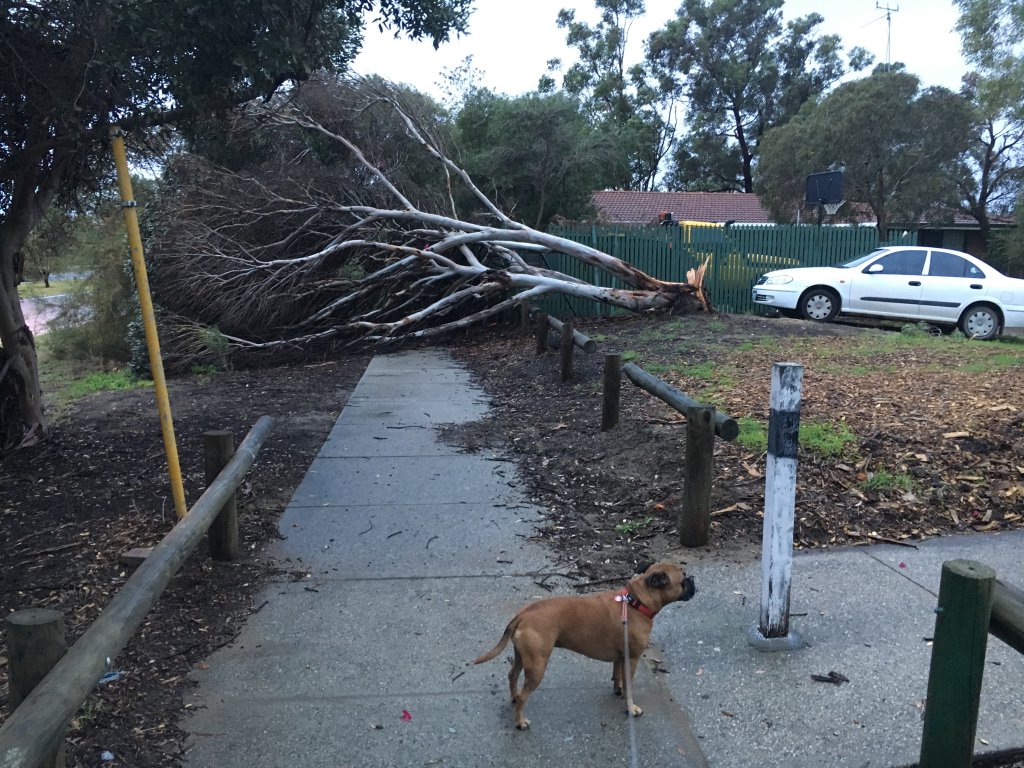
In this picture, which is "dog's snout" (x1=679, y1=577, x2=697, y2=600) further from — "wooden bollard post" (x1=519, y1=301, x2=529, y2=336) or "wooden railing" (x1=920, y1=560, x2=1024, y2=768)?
"wooden bollard post" (x1=519, y1=301, x2=529, y2=336)

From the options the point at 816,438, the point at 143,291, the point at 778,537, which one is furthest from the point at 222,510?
the point at 816,438

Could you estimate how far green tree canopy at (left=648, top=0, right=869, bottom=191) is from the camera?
47.5m

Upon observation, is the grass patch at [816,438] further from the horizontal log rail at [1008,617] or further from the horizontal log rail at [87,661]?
the horizontal log rail at [87,661]

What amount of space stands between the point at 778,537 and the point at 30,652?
119 inches

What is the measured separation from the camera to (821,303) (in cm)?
1467

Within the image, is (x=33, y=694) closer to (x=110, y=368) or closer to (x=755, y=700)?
(x=755, y=700)

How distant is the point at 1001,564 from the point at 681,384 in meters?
4.22

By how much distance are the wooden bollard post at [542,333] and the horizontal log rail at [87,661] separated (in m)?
8.05

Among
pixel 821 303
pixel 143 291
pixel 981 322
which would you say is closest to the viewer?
pixel 143 291

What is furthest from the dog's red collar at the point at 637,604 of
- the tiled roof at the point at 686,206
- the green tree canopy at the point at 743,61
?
the green tree canopy at the point at 743,61

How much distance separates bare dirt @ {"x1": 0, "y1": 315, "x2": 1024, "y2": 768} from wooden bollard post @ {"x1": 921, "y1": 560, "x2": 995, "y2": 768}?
215 centimetres

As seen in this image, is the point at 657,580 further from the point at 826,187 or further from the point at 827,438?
the point at 826,187

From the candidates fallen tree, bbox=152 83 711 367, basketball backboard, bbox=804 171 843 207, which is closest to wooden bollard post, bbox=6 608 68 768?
fallen tree, bbox=152 83 711 367

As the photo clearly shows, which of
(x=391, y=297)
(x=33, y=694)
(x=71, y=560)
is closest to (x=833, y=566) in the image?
(x=33, y=694)
